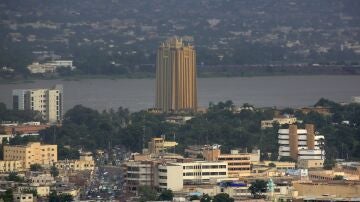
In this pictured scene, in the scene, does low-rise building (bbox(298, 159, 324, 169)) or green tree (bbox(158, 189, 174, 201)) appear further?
low-rise building (bbox(298, 159, 324, 169))

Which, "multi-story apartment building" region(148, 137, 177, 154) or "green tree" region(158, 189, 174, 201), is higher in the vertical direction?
"multi-story apartment building" region(148, 137, 177, 154)

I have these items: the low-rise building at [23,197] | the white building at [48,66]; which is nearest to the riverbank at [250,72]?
the white building at [48,66]

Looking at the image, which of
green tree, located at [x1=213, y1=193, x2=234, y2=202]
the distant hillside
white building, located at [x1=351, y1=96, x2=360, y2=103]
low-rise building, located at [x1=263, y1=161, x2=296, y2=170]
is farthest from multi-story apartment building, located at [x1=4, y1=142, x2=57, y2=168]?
the distant hillside

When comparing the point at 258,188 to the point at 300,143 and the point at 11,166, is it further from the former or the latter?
the point at 300,143

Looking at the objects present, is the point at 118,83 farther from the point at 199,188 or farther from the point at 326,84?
the point at 199,188

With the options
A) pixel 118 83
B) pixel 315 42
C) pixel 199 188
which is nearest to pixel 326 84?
pixel 118 83

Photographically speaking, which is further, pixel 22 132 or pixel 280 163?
pixel 22 132

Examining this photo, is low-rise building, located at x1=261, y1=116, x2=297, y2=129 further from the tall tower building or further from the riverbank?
the riverbank
